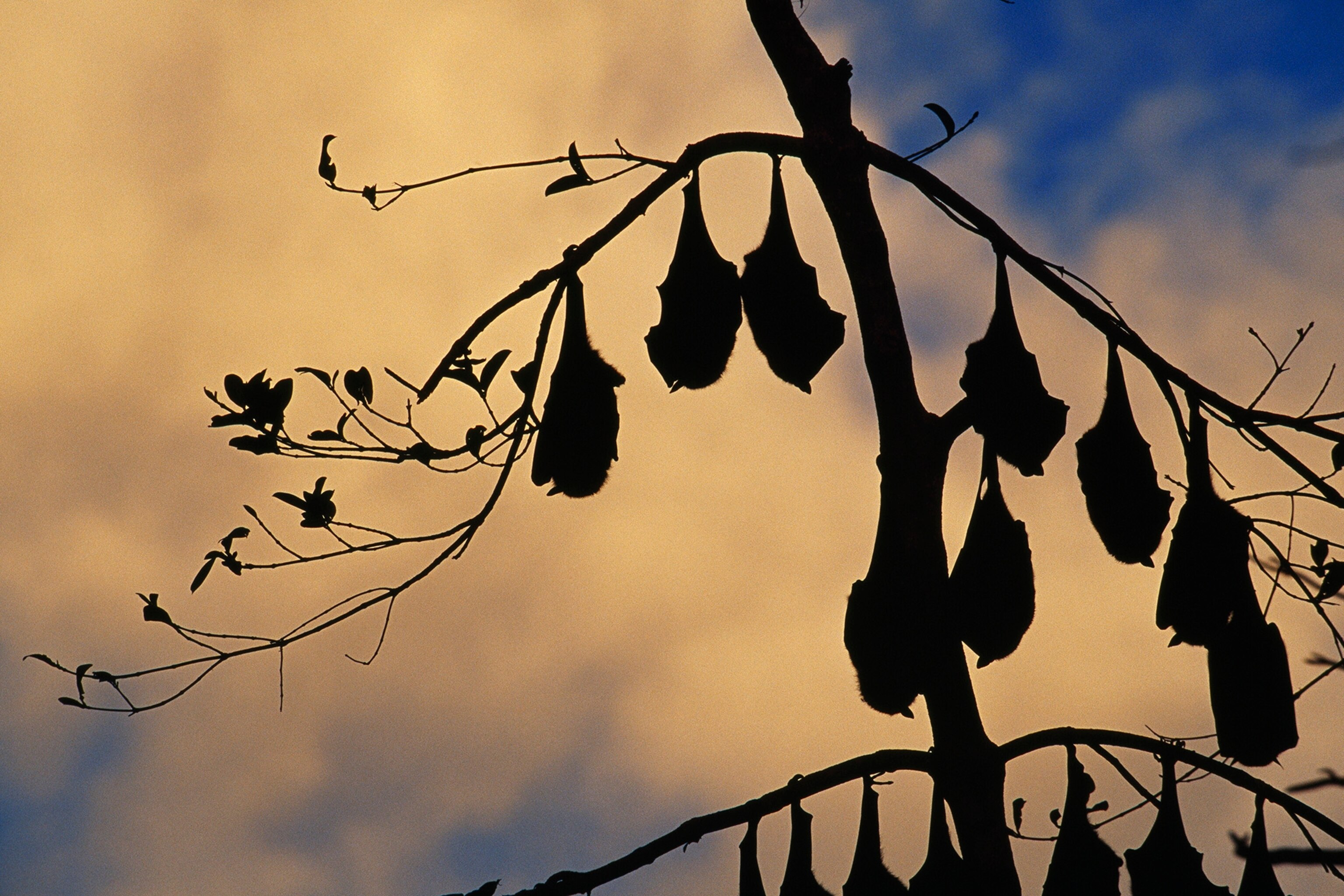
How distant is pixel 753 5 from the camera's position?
3658mm

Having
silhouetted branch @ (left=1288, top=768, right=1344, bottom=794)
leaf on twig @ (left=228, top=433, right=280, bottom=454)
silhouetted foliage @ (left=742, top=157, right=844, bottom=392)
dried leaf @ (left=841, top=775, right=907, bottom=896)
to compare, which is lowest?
silhouetted branch @ (left=1288, top=768, right=1344, bottom=794)

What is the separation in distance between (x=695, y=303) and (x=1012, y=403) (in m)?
1.01

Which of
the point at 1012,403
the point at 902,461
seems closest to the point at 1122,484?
the point at 1012,403

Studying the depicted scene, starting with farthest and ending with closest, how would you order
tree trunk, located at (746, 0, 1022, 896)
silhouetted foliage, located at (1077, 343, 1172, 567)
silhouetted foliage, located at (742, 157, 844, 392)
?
silhouetted foliage, located at (742, 157, 844, 392), silhouetted foliage, located at (1077, 343, 1172, 567), tree trunk, located at (746, 0, 1022, 896)

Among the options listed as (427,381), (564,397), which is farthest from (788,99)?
(427,381)

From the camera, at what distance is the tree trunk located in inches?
128

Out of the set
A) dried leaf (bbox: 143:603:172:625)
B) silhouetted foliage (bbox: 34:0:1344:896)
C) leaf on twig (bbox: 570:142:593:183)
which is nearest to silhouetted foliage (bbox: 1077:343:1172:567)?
silhouetted foliage (bbox: 34:0:1344:896)

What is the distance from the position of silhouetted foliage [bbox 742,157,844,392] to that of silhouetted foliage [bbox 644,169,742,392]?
0.29 ft

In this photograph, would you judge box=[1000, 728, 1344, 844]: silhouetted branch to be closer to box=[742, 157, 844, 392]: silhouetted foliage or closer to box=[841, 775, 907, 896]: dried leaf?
box=[841, 775, 907, 896]: dried leaf

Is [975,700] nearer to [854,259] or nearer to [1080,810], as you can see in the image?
[1080,810]

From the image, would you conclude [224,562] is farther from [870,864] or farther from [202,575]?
[870,864]

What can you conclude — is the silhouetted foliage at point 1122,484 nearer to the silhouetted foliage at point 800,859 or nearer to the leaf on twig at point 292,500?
the silhouetted foliage at point 800,859

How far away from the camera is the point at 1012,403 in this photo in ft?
11.0

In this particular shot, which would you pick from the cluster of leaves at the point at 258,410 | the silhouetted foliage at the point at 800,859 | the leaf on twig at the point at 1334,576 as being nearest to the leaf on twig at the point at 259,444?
the cluster of leaves at the point at 258,410
